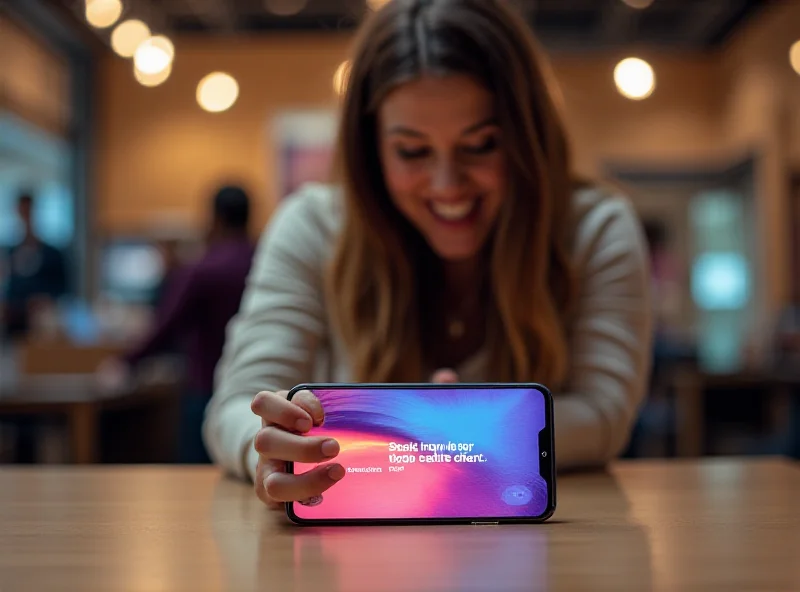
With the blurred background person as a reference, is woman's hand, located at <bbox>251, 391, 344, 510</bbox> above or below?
below

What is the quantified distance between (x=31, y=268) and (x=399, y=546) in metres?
5.23

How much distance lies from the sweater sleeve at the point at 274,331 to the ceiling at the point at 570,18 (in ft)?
18.6

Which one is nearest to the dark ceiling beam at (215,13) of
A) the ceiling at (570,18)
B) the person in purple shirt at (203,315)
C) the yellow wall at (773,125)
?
the ceiling at (570,18)

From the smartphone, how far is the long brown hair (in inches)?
18.5

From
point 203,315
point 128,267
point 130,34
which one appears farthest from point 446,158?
point 128,267

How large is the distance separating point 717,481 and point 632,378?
0.25 meters

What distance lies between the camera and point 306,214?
1.43 metres

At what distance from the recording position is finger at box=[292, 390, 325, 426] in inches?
29.6

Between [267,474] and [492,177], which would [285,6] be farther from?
[267,474]

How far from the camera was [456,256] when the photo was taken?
1.28 metres

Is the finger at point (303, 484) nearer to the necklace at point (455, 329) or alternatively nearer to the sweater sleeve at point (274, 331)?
the sweater sleeve at point (274, 331)

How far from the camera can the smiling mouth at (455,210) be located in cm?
123

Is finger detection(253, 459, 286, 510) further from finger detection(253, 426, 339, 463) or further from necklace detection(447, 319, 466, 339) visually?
necklace detection(447, 319, 466, 339)

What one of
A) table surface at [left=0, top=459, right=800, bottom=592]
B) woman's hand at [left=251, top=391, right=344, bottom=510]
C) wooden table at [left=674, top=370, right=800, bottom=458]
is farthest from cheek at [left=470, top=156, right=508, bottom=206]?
wooden table at [left=674, top=370, right=800, bottom=458]
